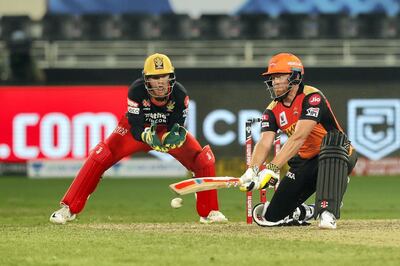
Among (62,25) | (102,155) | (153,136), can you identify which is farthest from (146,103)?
(62,25)

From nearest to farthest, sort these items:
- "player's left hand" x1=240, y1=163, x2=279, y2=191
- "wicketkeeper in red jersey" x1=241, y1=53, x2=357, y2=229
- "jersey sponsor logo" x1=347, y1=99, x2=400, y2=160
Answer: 1. "player's left hand" x1=240, y1=163, x2=279, y2=191
2. "wicketkeeper in red jersey" x1=241, y1=53, x2=357, y2=229
3. "jersey sponsor logo" x1=347, y1=99, x2=400, y2=160

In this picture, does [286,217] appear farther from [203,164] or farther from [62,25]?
[62,25]

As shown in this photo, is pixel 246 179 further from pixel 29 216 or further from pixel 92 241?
pixel 29 216

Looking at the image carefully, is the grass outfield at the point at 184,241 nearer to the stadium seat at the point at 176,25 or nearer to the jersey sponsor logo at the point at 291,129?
the jersey sponsor logo at the point at 291,129

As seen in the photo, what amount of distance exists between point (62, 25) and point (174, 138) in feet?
42.9

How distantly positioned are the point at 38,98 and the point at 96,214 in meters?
7.05

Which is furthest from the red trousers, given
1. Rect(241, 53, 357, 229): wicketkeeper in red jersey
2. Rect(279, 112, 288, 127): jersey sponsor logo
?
Rect(279, 112, 288, 127): jersey sponsor logo

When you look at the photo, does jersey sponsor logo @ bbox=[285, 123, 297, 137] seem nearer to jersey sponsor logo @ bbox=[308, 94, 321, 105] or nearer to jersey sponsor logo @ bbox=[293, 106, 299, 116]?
jersey sponsor logo @ bbox=[293, 106, 299, 116]

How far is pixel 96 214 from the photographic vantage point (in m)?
14.2

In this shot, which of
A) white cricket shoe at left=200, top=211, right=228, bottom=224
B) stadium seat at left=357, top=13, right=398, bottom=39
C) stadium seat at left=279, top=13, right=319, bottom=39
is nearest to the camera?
white cricket shoe at left=200, top=211, right=228, bottom=224

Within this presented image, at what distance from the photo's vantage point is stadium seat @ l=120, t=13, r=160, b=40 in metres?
23.2

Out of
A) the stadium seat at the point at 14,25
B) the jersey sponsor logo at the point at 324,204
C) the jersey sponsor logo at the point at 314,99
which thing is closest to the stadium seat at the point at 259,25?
the stadium seat at the point at 14,25

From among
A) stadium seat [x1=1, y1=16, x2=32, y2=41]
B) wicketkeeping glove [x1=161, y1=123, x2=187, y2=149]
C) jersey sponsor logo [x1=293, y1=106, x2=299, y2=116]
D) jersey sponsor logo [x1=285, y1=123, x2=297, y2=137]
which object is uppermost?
stadium seat [x1=1, y1=16, x2=32, y2=41]

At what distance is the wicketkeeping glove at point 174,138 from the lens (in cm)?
1076
